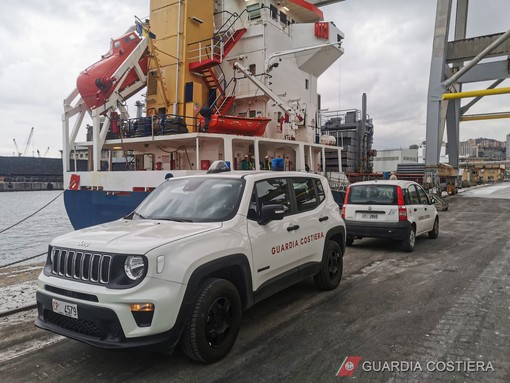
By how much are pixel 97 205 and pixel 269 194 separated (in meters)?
9.06

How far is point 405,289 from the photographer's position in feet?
18.2

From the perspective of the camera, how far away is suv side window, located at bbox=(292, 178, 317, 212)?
15.9 ft

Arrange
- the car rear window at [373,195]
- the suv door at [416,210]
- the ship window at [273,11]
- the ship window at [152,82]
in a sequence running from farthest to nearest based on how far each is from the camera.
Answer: the ship window at [273,11], the ship window at [152,82], the suv door at [416,210], the car rear window at [373,195]

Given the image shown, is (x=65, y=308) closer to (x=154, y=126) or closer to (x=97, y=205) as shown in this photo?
(x=154, y=126)

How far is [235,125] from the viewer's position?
1170cm

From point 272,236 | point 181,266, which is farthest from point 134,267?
point 272,236

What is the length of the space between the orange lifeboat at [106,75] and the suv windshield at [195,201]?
9.36 meters

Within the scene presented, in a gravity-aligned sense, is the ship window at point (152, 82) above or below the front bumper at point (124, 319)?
above

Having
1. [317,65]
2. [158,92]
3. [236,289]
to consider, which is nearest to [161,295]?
[236,289]

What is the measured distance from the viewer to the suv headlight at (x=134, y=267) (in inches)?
117

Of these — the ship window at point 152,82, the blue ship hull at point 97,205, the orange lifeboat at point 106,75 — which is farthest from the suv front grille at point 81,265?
the ship window at point 152,82

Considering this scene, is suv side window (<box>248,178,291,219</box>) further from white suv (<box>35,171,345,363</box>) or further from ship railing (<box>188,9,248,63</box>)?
ship railing (<box>188,9,248,63</box>)

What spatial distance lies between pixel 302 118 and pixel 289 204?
11.2 meters

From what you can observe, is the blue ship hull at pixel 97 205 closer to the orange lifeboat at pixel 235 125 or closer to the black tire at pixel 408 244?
the orange lifeboat at pixel 235 125
